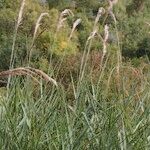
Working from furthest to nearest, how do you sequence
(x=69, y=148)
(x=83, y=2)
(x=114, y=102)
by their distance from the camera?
(x=83, y=2) < (x=114, y=102) < (x=69, y=148)

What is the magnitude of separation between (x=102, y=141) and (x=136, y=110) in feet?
1.06

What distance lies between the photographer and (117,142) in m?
2.46

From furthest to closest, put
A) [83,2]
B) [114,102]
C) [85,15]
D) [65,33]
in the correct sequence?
[83,2] < [85,15] < [65,33] < [114,102]

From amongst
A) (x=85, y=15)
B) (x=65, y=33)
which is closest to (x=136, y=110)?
(x=65, y=33)

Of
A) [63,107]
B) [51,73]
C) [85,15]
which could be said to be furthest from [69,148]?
[85,15]

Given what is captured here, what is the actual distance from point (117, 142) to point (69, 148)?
191 mm

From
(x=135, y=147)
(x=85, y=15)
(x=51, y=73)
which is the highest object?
(x=51, y=73)

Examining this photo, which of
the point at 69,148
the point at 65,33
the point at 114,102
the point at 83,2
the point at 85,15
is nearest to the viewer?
the point at 69,148

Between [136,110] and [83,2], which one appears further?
[83,2]

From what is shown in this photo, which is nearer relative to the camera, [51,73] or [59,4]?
[51,73]

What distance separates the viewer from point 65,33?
15.5 metres

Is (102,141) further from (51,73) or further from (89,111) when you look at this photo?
(51,73)

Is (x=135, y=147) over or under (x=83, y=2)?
over

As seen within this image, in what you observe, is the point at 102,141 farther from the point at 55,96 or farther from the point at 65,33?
the point at 65,33
